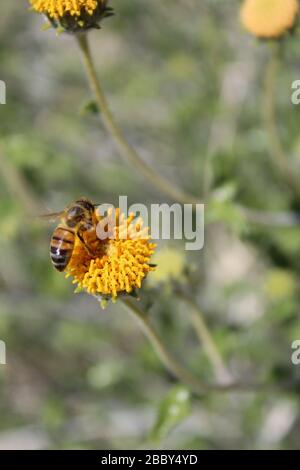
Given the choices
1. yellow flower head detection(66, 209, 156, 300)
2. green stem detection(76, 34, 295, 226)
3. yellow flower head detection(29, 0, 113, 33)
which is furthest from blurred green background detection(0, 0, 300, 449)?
yellow flower head detection(29, 0, 113, 33)

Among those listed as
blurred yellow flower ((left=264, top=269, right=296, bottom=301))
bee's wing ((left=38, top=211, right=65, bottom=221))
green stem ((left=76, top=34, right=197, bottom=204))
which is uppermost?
blurred yellow flower ((left=264, top=269, right=296, bottom=301))

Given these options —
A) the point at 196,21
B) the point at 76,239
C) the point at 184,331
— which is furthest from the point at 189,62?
the point at 76,239

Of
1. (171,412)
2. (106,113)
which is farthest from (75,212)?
(171,412)

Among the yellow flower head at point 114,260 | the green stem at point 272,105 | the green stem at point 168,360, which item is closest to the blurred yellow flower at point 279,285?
the green stem at point 272,105

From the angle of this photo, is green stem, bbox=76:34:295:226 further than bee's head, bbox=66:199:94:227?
Yes

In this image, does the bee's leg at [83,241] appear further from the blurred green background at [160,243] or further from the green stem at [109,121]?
the blurred green background at [160,243]

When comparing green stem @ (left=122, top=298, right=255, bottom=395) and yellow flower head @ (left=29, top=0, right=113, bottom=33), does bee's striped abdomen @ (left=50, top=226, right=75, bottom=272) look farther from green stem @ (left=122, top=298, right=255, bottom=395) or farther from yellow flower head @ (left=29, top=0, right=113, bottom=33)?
yellow flower head @ (left=29, top=0, right=113, bottom=33)

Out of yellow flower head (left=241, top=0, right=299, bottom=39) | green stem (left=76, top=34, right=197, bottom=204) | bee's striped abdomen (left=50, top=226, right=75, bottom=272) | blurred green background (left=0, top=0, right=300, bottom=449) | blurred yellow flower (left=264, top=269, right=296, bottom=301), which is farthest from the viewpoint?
blurred yellow flower (left=264, top=269, right=296, bottom=301)
